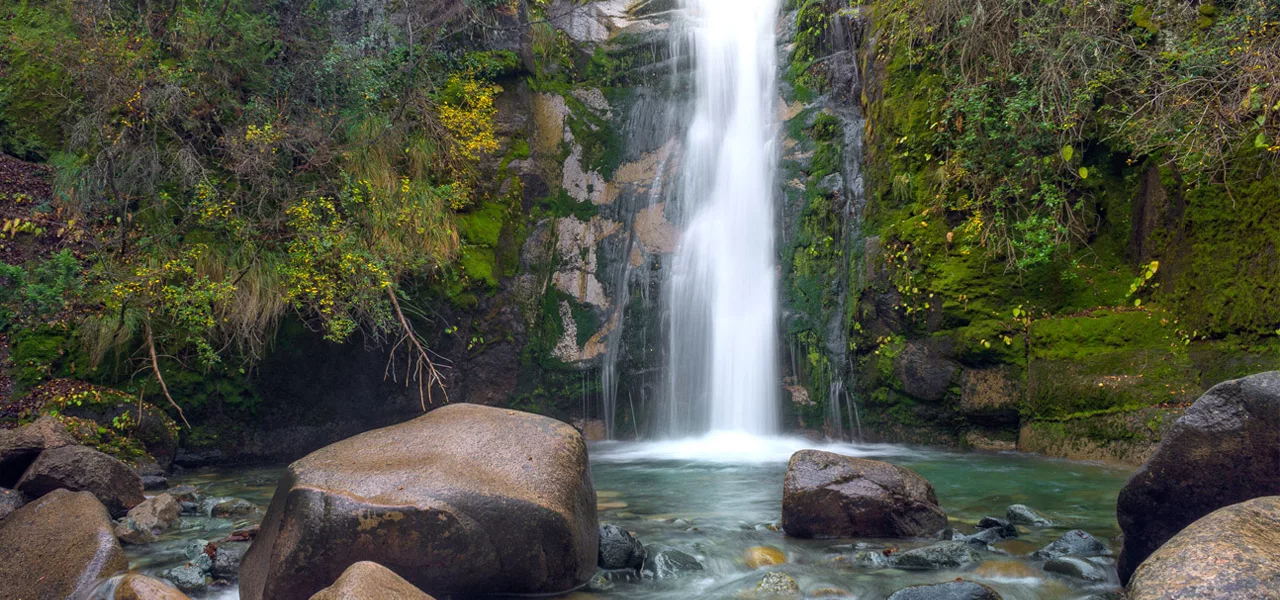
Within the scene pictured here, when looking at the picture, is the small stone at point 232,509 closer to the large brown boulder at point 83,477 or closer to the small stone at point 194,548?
the large brown boulder at point 83,477

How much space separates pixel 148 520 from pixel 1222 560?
6001 mm

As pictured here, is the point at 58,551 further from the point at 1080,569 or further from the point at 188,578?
the point at 1080,569

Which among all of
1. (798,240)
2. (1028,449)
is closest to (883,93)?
(798,240)

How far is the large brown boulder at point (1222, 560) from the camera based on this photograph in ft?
8.55

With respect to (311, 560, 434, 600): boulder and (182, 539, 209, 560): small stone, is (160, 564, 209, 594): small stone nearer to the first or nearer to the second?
(182, 539, 209, 560): small stone

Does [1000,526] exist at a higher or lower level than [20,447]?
lower

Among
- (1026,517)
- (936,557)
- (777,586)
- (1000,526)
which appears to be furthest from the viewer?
(1026,517)

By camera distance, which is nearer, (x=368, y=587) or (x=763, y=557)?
(x=368, y=587)

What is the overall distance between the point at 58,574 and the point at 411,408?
5893mm

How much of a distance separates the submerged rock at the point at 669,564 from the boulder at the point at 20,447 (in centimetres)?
470

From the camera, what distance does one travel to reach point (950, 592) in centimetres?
347

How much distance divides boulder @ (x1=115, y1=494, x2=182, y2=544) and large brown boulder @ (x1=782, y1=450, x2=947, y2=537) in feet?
13.7

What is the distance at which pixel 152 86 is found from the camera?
895 cm

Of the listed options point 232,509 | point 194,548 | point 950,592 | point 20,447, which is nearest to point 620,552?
point 950,592
